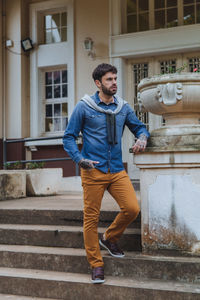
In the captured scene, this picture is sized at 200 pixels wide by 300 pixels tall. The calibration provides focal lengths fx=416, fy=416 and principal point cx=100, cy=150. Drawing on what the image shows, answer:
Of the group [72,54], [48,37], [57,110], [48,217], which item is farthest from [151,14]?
[48,217]

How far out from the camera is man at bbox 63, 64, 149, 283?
370 cm

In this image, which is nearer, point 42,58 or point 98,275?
point 98,275

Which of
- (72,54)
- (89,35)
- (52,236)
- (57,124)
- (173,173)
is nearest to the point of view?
(173,173)

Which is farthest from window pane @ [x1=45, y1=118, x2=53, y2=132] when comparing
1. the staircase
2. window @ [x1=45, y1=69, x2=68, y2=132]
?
the staircase

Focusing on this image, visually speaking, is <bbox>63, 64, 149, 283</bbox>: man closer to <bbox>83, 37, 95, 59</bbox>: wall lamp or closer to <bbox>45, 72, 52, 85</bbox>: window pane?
<bbox>83, 37, 95, 59</bbox>: wall lamp

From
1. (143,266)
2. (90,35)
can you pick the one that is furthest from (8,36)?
(143,266)

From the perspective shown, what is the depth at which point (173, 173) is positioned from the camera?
3.83 metres

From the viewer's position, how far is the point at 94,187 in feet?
12.2

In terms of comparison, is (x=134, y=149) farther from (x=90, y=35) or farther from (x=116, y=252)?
(x=90, y=35)

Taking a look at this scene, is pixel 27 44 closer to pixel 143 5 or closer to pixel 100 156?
pixel 143 5

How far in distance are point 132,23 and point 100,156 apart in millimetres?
6931

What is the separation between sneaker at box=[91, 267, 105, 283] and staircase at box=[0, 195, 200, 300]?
5 centimetres

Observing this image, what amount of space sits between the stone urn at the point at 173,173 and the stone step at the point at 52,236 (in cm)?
29

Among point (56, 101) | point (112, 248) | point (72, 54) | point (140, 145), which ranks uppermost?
point (72, 54)
